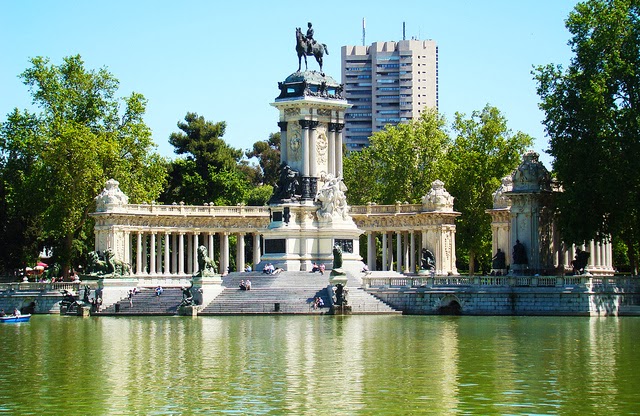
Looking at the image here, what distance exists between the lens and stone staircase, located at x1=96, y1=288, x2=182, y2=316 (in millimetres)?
65188

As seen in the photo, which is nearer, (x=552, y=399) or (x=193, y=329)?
(x=552, y=399)

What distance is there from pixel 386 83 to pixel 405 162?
93.0 metres

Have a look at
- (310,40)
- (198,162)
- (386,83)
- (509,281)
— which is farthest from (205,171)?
(386,83)

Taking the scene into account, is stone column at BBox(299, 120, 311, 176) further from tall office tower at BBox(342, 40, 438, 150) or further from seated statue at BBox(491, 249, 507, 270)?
tall office tower at BBox(342, 40, 438, 150)

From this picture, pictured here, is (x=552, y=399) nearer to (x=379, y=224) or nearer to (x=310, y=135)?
(x=310, y=135)

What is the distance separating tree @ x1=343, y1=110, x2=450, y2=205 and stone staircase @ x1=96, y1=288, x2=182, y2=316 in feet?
110

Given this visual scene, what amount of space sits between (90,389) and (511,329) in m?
22.7

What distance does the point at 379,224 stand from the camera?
8725cm

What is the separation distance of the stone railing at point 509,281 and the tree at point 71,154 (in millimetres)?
27711

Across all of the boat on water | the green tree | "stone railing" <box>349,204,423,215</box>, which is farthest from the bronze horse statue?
the green tree

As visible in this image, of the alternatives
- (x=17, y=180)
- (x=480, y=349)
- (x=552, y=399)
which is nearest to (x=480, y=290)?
(x=480, y=349)

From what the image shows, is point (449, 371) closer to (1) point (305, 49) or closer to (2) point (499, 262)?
(2) point (499, 262)

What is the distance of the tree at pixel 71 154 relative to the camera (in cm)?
8531

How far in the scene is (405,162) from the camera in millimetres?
99688
